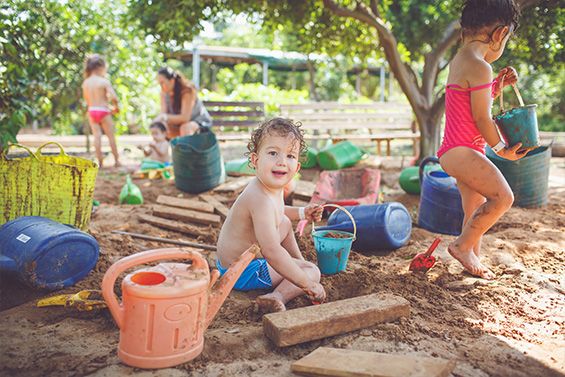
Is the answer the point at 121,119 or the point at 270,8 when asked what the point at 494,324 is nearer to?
the point at 270,8

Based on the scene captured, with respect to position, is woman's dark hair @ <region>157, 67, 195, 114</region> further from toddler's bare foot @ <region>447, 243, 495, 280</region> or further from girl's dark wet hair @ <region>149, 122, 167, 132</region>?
toddler's bare foot @ <region>447, 243, 495, 280</region>

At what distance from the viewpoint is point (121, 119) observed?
11.2 meters

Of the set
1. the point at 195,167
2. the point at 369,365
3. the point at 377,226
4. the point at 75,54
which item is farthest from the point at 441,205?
the point at 75,54

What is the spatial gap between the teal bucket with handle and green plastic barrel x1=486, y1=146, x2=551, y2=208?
2.07 meters

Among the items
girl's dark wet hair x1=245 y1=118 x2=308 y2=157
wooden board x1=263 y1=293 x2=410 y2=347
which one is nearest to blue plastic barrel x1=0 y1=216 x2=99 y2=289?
girl's dark wet hair x1=245 y1=118 x2=308 y2=157

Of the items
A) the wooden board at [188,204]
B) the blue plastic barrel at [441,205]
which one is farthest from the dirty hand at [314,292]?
the wooden board at [188,204]

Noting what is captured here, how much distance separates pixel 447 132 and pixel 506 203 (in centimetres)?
54

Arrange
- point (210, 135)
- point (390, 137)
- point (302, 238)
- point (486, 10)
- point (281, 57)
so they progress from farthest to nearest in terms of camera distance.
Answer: point (281, 57)
point (390, 137)
point (210, 135)
point (302, 238)
point (486, 10)

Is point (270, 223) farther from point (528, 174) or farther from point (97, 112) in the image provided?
point (97, 112)

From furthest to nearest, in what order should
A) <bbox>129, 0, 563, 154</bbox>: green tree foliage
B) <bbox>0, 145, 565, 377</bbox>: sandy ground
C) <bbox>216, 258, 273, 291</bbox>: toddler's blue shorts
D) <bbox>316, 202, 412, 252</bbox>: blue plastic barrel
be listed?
<bbox>129, 0, 563, 154</bbox>: green tree foliage, <bbox>316, 202, 412, 252</bbox>: blue plastic barrel, <bbox>216, 258, 273, 291</bbox>: toddler's blue shorts, <bbox>0, 145, 565, 377</bbox>: sandy ground

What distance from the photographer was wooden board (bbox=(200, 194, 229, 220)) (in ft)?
15.4

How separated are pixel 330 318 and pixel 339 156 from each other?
4.98 m

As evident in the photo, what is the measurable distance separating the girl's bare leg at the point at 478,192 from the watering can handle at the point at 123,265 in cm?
173

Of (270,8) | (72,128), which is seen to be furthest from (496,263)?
(72,128)
